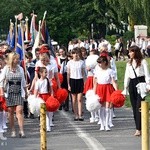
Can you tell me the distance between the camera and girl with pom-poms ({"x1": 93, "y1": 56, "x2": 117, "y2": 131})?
1645 cm

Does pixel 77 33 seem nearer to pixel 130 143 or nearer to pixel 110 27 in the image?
pixel 110 27

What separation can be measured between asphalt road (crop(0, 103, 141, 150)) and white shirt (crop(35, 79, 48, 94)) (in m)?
0.89

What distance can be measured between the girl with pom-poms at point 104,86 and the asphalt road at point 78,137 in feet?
0.94

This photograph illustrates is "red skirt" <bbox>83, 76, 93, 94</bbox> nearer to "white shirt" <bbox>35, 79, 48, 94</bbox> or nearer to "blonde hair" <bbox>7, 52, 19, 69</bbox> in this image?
"white shirt" <bbox>35, 79, 48, 94</bbox>

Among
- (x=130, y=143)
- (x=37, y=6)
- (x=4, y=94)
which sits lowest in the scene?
(x=130, y=143)

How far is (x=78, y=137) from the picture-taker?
49.4 ft

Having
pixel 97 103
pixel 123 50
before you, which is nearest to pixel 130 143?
pixel 97 103

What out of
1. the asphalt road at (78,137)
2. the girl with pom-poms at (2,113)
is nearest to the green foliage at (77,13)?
the asphalt road at (78,137)

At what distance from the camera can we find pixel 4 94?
1516 cm

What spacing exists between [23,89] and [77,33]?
63.5 meters

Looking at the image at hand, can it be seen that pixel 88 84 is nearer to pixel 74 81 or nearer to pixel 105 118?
pixel 74 81

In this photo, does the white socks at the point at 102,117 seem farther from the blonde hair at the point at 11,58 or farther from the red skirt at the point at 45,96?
the blonde hair at the point at 11,58

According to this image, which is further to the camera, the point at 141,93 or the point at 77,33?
the point at 77,33

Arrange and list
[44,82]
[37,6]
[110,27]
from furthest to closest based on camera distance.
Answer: [110,27] < [37,6] < [44,82]
